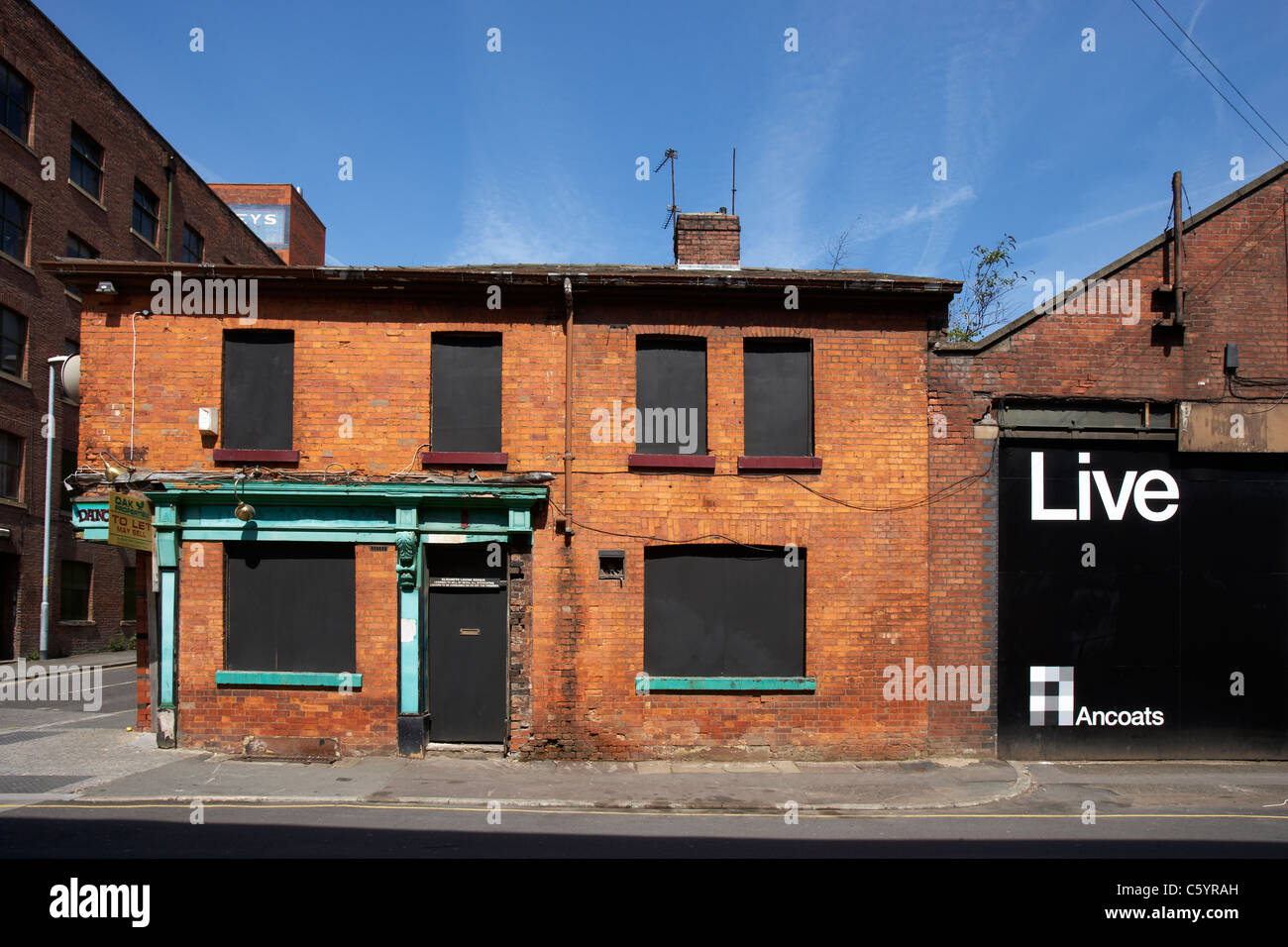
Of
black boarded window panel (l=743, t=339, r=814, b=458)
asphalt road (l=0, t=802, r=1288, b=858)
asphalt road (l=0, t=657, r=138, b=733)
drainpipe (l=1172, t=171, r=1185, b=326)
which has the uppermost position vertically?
drainpipe (l=1172, t=171, r=1185, b=326)

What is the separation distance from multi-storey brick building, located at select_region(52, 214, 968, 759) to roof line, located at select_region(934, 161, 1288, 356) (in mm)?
634

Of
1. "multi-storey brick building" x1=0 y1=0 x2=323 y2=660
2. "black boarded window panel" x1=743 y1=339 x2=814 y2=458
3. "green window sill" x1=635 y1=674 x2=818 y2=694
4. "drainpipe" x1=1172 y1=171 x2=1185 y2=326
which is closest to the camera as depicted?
"green window sill" x1=635 y1=674 x2=818 y2=694

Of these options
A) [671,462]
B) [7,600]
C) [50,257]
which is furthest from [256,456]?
[50,257]

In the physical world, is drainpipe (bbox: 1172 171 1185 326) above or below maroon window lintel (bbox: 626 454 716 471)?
above

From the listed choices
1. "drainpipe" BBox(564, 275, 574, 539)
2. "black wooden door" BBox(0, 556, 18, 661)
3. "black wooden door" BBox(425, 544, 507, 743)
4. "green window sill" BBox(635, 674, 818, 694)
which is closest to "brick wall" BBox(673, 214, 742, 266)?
"drainpipe" BBox(564, 275, 574, 539)

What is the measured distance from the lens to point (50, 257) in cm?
2614

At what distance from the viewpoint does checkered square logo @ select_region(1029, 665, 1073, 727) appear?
11.9m

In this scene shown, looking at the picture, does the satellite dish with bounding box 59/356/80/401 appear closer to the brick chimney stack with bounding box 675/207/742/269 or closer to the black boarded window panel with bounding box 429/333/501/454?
the black boarded window panel with bounding box 429/333/501/454

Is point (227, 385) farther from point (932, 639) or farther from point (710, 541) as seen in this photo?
point (932, 639)

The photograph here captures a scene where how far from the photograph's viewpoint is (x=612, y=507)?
11898mm

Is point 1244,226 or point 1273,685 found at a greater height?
point 1244,226

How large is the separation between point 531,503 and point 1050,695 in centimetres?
788
